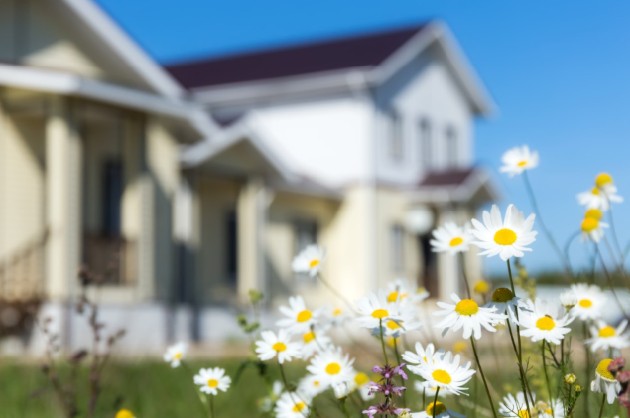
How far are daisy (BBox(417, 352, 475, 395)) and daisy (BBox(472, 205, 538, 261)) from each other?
0.25 metres

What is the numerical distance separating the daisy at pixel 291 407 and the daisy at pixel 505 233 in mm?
852

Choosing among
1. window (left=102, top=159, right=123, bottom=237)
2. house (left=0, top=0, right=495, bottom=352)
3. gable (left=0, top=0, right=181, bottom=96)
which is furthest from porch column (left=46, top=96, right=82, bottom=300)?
window (left=102, top=159, right=123, bottom=237)

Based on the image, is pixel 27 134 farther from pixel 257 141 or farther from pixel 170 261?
pixel 257 141

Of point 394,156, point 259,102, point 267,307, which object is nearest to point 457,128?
point 394,156

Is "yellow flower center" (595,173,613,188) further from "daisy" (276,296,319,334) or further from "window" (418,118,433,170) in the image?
"window" (418,118,433,170)

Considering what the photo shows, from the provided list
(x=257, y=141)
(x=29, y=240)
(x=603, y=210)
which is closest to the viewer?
(x=603, y=210)

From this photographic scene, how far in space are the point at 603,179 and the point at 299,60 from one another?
21.2 m

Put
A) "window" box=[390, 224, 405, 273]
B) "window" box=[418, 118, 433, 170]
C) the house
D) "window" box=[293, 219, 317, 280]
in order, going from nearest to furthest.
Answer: the house
"window" box=[293, 219, 317, 280]
"window" box=[390, 224, 405, 273]
"window" box=[418, 118, 433, 170]

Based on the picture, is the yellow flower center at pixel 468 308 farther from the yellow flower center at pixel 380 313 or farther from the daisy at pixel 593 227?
the daisy at pixel 593 227

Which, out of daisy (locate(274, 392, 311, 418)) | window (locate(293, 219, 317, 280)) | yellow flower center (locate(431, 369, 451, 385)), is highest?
window (locate(293, 219, 317, 280))

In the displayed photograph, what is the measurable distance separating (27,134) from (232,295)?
219 inches

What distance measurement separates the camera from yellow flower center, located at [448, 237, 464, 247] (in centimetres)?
265

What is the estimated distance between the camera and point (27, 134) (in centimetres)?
1425

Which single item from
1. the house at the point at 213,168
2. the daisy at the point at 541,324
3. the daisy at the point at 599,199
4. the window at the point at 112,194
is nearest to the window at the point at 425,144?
the house at the point at 213,168
